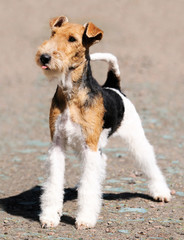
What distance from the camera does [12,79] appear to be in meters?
16.2

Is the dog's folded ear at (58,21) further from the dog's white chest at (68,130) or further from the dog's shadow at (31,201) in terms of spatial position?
the dog's shadow at (31,201)

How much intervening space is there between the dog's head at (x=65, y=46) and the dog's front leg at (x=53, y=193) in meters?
1.03

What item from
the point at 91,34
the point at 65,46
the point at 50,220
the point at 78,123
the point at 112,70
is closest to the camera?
the point at 65,46

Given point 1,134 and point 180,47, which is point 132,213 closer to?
point 1,134

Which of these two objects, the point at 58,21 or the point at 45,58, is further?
the point at 58,21

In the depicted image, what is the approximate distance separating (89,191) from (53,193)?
0.40 metres

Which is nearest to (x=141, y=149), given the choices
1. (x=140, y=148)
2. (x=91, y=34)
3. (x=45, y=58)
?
(x=140, y=148)

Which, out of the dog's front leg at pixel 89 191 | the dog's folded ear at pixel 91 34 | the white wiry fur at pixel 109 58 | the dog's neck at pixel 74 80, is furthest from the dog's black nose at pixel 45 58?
the white wiry fur at pixel 109 58

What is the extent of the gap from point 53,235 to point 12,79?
11914 mm

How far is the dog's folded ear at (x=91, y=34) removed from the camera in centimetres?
482

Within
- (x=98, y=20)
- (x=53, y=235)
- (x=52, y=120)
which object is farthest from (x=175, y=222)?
(x=98, y=20)

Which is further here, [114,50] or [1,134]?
[114,50]

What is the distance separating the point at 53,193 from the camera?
5.07 meters

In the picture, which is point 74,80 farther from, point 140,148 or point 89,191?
point 140,148
